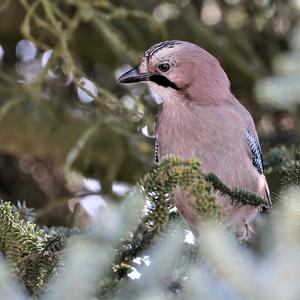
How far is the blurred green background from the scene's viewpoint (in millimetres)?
3934

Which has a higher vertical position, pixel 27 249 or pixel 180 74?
pixel 27 249

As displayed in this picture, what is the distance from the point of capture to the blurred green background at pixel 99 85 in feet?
12.9

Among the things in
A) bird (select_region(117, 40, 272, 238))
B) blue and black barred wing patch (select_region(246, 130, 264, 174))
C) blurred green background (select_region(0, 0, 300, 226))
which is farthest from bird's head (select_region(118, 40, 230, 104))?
blurred green background (select_region(0, 0, 300, 226))

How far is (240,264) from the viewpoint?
1244 millimetres

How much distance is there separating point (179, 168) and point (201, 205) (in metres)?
0.18

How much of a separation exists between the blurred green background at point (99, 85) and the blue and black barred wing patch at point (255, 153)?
22.7 inches

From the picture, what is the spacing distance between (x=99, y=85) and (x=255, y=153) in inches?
43.2

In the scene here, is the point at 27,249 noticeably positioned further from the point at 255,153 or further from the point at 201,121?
the point at 255,153

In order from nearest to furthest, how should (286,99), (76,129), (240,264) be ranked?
1. (240,264)
2. (286,99)
3. (76,129)

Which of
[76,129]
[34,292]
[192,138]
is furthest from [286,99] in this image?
[76,129]

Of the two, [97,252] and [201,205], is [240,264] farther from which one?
[201,205]

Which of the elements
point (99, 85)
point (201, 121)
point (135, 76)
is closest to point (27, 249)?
point (201, 121)

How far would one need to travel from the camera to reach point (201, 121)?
10.4 feet

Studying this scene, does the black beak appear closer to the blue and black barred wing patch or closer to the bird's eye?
the bird's eye
